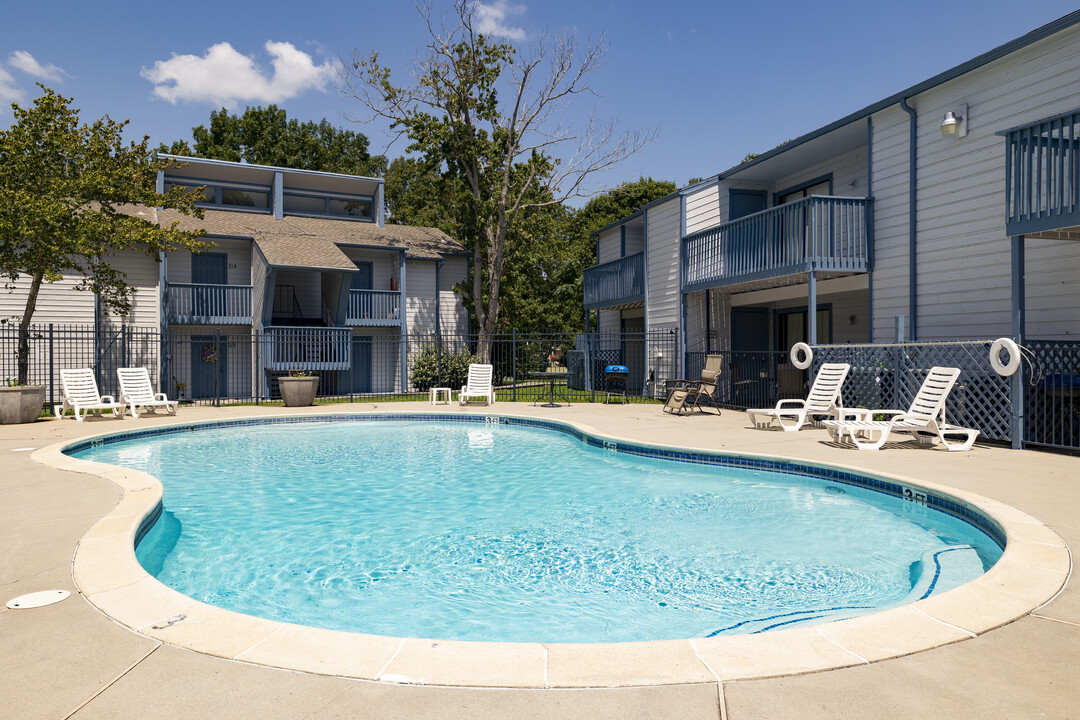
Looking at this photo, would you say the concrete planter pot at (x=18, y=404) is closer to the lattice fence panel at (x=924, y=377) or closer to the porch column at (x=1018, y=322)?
the lattice fence panel at (x=924, y=377)

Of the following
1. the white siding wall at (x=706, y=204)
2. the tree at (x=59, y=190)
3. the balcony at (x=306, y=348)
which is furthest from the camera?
the balcony at (x=306, y=348)

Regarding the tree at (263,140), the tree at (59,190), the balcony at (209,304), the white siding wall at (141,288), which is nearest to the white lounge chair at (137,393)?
the tree at (59,190)

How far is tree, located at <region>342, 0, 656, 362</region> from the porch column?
599 inches

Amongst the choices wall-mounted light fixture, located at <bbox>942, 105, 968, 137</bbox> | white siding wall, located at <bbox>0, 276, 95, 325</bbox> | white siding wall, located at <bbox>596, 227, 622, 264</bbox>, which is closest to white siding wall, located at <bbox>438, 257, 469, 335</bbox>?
white siding wall, located at <bbox>596, 227, 622, 264</bbox>

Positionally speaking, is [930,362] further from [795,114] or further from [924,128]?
[795,114]

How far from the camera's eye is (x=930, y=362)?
1005 centimetres

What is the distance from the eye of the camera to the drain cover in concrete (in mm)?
3168

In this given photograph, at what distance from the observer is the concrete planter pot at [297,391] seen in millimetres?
15906

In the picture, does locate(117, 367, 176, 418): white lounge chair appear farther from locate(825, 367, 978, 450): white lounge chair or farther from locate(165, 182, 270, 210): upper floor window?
locate(825, 367, 978, 450): white lounge chair

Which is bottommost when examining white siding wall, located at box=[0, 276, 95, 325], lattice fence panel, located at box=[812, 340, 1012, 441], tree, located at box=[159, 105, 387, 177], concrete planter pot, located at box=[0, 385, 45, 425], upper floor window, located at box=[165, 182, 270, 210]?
concrete planter pot, located at box=[0, 385, 45, 425]

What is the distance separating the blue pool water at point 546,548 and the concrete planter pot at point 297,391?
23.2 feet

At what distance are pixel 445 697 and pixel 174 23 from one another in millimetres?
20278

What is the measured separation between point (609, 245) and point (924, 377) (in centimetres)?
1407

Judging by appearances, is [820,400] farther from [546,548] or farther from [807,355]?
[546,548]
